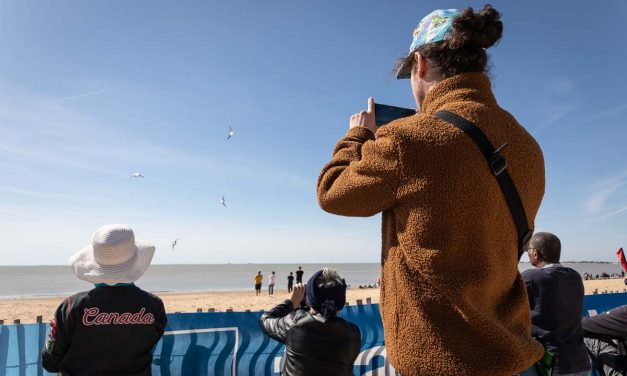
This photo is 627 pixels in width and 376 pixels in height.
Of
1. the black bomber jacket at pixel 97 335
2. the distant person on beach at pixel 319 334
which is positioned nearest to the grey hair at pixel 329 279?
the distant person on beach at pixel 319 334

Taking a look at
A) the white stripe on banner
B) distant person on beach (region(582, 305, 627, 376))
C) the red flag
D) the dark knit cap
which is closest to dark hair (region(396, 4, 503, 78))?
the dark knit cap

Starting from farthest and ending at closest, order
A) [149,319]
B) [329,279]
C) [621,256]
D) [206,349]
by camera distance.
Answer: [621,256] → [206,349] → [329,279] → [149,319]

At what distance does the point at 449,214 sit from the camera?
1372 mm

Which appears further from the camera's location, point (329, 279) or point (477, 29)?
point (329, 279)

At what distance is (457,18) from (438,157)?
0.52 meters

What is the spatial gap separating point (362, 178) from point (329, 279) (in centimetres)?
233

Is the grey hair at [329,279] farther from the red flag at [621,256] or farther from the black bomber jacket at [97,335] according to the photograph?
the red flag at [621,256]

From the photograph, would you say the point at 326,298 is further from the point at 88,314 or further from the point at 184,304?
the point at 184,304

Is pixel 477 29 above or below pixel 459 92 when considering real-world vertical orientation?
above

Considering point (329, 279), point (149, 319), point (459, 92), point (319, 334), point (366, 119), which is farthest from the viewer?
point (329, 279)

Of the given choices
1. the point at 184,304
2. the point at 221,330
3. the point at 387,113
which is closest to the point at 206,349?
the point at 221,330

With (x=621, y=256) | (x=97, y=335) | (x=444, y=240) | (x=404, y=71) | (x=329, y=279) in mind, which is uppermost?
(x=404, y=71)

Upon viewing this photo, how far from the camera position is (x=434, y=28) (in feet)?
5.23

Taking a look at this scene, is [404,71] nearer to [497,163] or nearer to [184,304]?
[497,163]
